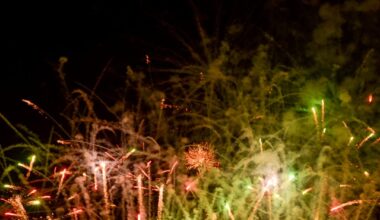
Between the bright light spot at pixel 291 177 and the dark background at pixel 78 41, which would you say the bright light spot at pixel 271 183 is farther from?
the dark background at pixel 78 41

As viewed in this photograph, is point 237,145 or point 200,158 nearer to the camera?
point 200,158

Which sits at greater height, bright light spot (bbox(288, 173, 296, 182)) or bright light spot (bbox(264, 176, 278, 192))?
bright light spot (bbox(288, 173, 296, 182))

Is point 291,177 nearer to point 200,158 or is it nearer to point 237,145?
point 200,158

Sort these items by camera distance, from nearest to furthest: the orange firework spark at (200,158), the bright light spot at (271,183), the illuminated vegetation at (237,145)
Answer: the bright light spot at (271,183), the illuminated vegetation at (237,145), the orange firework spark at (200,158)

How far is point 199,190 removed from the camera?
12.2ft

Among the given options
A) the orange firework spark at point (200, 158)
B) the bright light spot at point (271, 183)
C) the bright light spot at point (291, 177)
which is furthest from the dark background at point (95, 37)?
the bright light spot at point (271, 183)

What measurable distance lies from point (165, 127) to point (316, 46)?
127cm

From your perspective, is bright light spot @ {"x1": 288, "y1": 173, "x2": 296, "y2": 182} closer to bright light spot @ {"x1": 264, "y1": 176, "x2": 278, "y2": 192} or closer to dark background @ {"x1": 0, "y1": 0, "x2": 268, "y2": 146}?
bright light spot @ {"x1": 264, "y1": 176, "x2": 278, "y2": 192}

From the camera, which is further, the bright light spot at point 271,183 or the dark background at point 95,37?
the dark background at point 95,37

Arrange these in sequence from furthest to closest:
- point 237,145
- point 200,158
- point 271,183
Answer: point 237,145 < point 200,158 < point 271,183

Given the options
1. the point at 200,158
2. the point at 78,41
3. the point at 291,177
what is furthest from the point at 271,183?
the point at 78,41

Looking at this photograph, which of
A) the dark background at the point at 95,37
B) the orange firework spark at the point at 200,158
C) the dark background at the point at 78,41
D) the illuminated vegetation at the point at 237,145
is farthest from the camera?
the dark background at the point at 78,41

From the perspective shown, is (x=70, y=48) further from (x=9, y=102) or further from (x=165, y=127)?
(x=165, y=127)

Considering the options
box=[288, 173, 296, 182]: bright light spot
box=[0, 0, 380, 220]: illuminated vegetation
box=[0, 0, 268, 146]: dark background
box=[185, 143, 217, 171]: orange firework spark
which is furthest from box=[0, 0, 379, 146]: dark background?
box=[288, 173, 296, 182]: bright light spot
